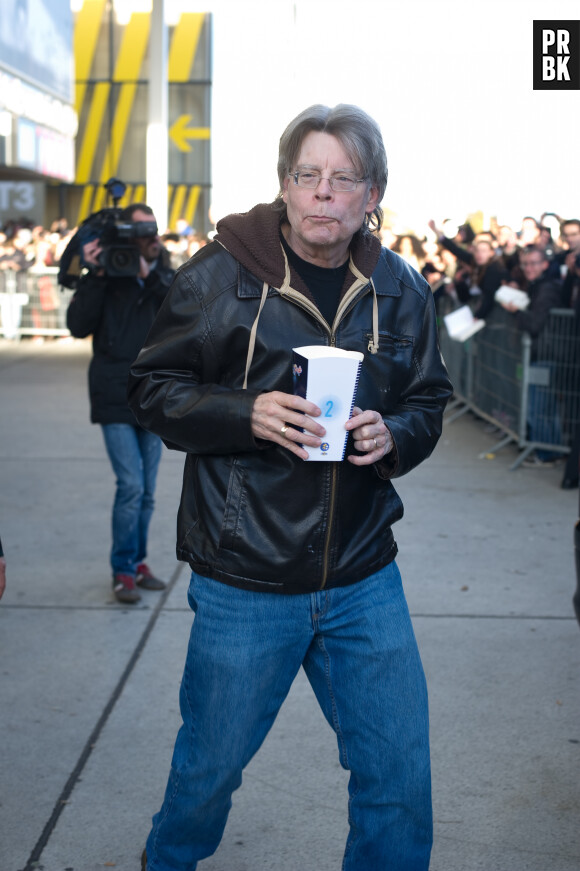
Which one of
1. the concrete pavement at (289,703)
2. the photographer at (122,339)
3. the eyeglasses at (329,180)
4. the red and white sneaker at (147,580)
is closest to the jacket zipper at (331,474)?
the eyeglasses at (329,180)

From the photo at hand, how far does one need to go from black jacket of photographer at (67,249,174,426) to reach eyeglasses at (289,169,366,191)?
2908mm

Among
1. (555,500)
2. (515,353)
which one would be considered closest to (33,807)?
(555,500)

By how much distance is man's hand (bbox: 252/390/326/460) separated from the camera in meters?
2.29

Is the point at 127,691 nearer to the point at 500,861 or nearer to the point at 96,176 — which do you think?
the point at 500,861

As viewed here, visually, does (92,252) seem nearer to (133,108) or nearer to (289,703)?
(289,703)

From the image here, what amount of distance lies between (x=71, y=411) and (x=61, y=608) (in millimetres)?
6341

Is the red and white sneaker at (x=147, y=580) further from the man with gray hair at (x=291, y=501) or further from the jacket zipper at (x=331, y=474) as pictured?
the jacket zipper at (x=331, y=474)

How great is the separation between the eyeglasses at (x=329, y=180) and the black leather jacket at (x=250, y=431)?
0.53 feet

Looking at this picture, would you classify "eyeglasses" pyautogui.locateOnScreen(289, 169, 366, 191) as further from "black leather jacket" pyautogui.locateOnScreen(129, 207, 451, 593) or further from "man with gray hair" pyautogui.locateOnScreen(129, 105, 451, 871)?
"black leather jacket" pyautogui.locateOnScreen(129, 207, 451, 593)

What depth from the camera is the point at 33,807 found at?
3.44m

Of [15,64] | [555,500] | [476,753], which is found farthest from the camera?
[15,64]

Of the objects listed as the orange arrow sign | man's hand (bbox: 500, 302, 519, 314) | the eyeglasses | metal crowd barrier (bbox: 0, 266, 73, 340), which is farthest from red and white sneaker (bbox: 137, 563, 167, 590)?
the orange arrow sign

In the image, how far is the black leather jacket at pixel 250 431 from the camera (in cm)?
246

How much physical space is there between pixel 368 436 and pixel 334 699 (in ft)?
2.07
